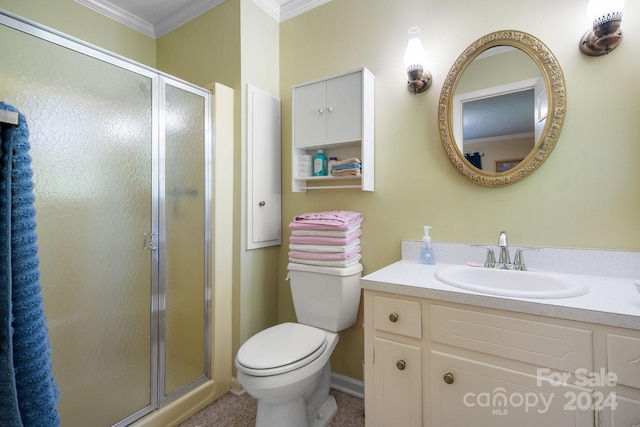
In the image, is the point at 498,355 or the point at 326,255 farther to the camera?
the point at 326,255

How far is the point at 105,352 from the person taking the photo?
4.77 feet

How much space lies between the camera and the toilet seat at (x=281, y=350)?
4.29 feet

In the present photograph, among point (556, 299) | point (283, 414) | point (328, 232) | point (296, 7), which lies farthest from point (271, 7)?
point (283, 414)

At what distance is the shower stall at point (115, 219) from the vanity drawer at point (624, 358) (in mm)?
1814

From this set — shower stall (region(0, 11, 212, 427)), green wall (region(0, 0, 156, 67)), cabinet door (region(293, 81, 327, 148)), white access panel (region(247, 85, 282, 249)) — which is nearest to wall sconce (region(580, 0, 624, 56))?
cabinet door (region(293, 81, 327, 148))

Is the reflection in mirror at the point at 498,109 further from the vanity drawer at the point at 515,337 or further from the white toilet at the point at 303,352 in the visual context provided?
the white toilet at the point at 303,352

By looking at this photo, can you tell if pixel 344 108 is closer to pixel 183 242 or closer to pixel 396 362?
pixel 183 242

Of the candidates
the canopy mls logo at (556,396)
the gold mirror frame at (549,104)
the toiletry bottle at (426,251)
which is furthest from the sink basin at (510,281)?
the gold mirror frame at (549,104)

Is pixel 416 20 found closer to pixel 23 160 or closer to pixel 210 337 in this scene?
pixel 23 160

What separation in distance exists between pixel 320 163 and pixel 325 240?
1.73 ft

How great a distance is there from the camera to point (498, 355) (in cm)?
104

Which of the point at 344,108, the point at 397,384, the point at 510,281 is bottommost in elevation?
the point at 397,384

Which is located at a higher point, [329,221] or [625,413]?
[329,221]

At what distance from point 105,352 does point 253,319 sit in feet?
2.65
